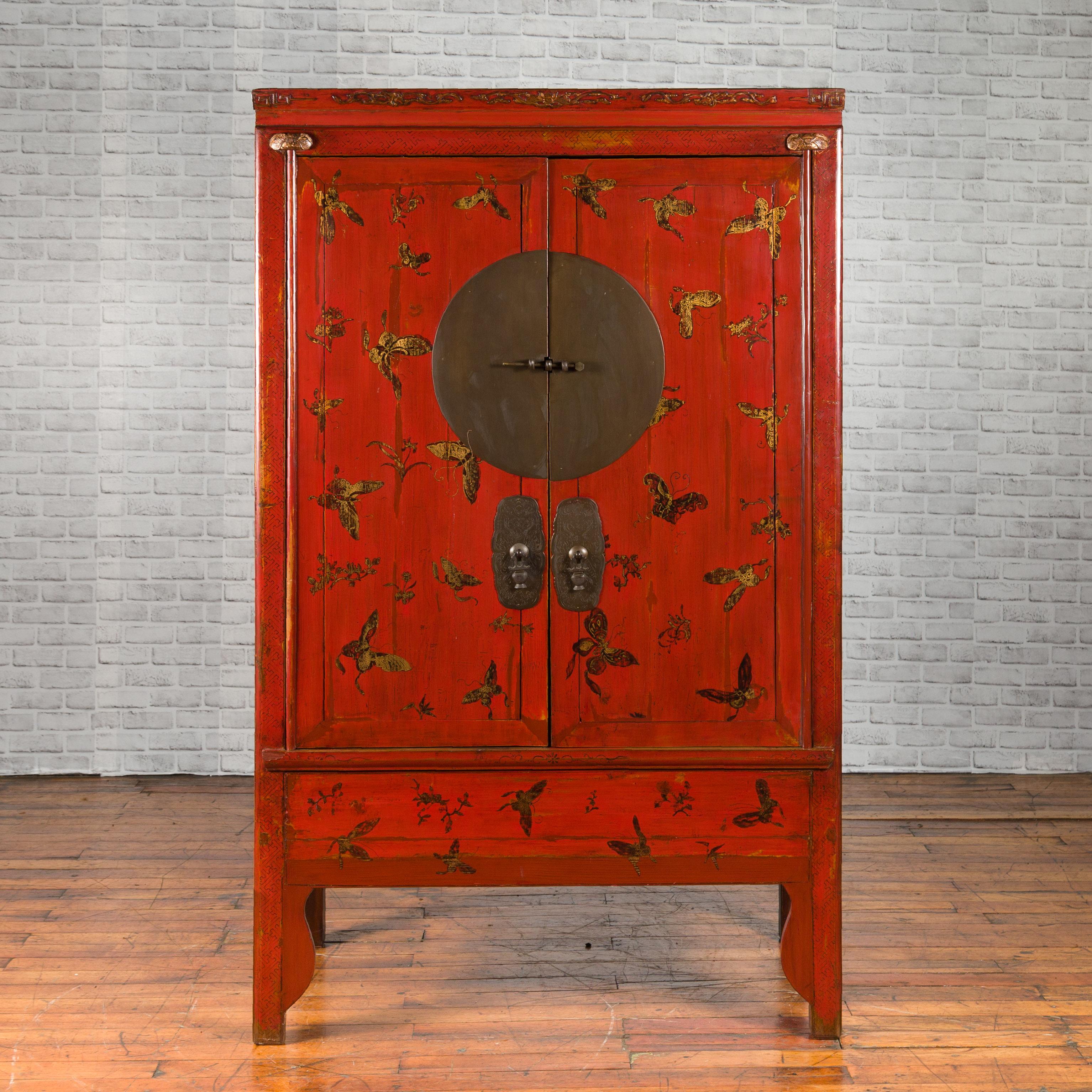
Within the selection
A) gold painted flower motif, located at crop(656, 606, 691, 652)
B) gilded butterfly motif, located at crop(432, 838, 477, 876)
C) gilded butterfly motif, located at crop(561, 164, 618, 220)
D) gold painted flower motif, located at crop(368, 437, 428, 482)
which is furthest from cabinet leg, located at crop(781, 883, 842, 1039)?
gilded butterfly motif, located at crop(561, 164, 618, 220)

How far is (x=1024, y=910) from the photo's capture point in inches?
99.4

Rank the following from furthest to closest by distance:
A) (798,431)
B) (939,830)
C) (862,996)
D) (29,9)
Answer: (29,9) → (939,830) → (862,996) → (798,431)

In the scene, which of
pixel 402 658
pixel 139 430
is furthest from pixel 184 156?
pixel 402 658

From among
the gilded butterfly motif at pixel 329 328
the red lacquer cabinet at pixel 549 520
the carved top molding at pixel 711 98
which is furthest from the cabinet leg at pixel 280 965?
the carved top molding at pixel 711 98

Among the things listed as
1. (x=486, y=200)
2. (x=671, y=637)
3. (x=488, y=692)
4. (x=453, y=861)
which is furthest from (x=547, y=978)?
(x=486, y=200)

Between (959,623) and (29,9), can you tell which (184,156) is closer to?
(29,9)

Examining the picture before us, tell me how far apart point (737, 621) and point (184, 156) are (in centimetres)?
289

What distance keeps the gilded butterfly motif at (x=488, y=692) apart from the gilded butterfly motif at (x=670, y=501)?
44cm

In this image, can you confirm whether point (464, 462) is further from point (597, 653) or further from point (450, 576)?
point (597, 653)

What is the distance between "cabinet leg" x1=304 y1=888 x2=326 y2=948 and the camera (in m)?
2.27

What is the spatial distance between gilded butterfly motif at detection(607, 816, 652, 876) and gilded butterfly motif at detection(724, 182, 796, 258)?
116cm

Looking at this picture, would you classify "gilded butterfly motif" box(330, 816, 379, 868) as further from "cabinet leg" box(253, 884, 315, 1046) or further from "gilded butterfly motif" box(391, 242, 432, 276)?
"gilded butterfly motif" box(391, 242, 432, 276)

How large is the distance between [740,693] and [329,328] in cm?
108

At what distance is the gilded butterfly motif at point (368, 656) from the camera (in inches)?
75.4
